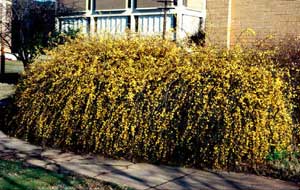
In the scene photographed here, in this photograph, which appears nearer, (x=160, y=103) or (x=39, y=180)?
(x=39, y=180)

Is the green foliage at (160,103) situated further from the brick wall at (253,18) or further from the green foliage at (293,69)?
the brick wall at (253,18)

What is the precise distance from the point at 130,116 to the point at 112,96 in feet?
1.40

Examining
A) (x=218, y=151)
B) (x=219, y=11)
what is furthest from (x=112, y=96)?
(x=219, y=11)

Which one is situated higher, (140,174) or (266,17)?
(266,17)

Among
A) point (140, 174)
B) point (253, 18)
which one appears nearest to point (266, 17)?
point (253, 18)

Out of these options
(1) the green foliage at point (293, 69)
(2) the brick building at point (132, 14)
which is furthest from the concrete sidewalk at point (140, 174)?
(2) the brick building at point (132, 14)

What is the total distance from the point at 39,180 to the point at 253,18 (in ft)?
29.6

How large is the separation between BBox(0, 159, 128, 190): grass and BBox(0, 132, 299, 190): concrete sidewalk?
27 cm

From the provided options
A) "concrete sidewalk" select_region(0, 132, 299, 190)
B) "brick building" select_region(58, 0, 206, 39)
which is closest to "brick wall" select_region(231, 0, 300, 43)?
"brick building" select_region(58, 0, 206, 39)

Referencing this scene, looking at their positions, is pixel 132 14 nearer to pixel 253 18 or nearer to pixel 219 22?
pixel 219 22

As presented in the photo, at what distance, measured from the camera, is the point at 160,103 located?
7152 mm

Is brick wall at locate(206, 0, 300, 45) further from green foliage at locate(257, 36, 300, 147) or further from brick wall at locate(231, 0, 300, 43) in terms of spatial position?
green foliage at locate(257, 36, 300, 147)

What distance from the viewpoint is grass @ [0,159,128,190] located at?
5570 millimetres

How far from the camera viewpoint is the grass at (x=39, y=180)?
557 cm
